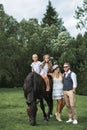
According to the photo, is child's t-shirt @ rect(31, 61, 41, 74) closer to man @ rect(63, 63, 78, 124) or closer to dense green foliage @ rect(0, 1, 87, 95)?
man @ rect(63, 63, 78, 124)

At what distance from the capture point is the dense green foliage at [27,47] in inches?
2262

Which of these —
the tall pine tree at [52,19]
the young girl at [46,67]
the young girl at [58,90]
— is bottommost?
the young girl at [58,90]

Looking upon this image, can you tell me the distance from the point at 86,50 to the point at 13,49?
9661 mm

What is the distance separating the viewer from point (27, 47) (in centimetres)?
6606

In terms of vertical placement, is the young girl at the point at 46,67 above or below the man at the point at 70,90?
above

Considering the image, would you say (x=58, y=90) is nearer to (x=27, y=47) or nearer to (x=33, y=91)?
(x=33, y=91)

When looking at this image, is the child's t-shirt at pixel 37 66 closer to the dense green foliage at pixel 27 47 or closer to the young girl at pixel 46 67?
the young girl at pixel 46 67

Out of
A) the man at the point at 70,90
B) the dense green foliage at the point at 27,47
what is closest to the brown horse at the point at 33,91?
the man at the point at 70,90

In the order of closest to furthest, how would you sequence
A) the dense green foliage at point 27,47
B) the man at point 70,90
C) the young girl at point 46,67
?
the man at point 70,90 < the young girl at point 46,67 < the dense green foliage at point 27,47

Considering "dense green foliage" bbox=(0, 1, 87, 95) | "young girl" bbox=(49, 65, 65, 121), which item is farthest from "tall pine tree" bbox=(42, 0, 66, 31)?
"young girl" bbox=(49, 65, 65, 121)

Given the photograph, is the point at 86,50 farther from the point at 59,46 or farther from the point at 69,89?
the point at 69,89

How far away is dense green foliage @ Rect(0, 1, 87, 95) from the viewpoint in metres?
57.5

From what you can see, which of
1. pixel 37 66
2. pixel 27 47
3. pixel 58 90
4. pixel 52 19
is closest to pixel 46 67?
pixel 37 66

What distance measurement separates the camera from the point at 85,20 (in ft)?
144
